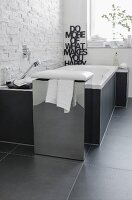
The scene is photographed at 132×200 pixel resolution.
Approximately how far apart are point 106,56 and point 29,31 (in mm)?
1831

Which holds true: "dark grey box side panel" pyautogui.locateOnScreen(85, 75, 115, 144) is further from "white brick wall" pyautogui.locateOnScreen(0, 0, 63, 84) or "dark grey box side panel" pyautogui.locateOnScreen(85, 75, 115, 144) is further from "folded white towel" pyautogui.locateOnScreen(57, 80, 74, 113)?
"white brick wall" pyautogui.locateOnScreen(0, 0, 63, 84)

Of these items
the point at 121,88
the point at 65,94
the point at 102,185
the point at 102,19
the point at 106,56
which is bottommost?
the point at 102,185

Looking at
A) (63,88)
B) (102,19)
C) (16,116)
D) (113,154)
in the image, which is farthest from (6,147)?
(102,19)

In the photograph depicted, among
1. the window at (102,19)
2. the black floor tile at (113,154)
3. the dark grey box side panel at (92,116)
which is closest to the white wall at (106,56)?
the window at (102,19)

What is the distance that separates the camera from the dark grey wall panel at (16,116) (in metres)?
2.65

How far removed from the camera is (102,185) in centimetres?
196

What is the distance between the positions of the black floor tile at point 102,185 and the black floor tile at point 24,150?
1.99 ft

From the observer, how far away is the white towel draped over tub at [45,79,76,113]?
2.22 m

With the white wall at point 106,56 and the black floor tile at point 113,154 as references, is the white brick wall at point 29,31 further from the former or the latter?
the black floor tile at point 113,154

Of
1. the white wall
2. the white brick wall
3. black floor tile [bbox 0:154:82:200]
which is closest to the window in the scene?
the white wall

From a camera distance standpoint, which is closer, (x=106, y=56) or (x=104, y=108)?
(x=104, y=108)

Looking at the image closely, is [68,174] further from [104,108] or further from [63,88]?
[104,108]

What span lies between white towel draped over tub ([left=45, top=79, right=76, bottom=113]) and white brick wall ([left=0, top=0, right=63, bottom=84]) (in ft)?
2.80

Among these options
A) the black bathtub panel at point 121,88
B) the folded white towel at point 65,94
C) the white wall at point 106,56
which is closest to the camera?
the folded white towel at point 65,94
